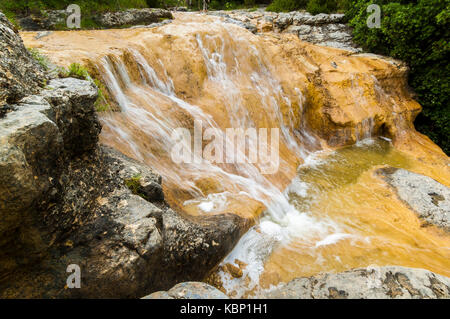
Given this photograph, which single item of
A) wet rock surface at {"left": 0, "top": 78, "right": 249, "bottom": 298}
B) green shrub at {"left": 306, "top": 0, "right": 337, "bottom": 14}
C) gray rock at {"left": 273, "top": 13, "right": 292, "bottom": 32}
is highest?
green shrub at {"left": 306, "top": 0, "right": 337, "bottom": 14}

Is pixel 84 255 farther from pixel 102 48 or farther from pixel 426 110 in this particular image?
pixel 426 110

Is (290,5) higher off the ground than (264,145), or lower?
higher

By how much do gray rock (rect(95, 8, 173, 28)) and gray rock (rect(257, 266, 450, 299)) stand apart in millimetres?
11624

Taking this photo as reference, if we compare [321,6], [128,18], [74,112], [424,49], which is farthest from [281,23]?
[74,112]

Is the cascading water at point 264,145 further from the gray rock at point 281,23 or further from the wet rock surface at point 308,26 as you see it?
the gray rock at point 281,23

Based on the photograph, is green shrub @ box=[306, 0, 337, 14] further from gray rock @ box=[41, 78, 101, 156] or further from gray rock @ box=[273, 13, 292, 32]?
gray rock @ box=[41, 78, 101, 156]

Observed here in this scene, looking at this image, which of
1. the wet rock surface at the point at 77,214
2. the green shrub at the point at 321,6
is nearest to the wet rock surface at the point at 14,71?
the wet rock surface at the point at 77,214

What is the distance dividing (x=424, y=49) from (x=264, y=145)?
8.30 meters

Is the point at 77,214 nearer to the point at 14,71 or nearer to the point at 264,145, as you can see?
the point at 14,71

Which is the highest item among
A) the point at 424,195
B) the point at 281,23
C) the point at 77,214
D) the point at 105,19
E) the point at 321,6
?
the point at 321,6

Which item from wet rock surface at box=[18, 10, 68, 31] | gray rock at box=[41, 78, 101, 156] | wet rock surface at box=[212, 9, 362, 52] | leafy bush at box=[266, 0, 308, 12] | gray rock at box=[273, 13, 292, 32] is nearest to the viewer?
gray rock at box=[41, 78, 101, 156]

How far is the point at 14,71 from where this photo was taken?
7.88ft

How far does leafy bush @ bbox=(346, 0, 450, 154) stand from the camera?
9086 millimetres

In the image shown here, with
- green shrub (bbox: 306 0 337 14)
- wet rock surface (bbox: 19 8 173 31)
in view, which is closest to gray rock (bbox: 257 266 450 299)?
wet rock surface (bbox: 19 8 173 31)
